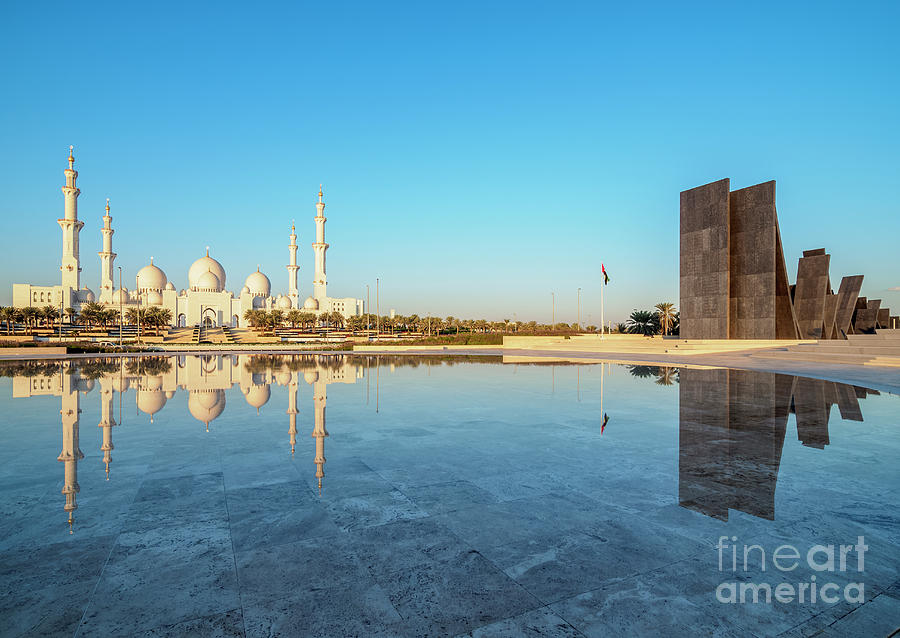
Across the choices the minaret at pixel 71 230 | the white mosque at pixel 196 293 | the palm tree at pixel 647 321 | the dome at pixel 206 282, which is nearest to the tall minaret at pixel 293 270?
the white mosque at pixel 196 293

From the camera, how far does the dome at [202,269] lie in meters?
79.2

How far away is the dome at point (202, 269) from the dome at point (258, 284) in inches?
269

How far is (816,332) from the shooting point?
36.8m

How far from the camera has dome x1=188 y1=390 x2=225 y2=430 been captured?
9.01m

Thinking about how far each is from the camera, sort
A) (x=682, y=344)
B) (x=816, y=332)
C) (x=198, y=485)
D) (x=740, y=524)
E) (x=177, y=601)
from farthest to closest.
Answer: (x=816, y=332), (x=682, y=344), (x=198, y=485), (x=740, y=524), (x=177, y=601)

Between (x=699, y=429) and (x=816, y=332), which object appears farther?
(x=816, y=332)

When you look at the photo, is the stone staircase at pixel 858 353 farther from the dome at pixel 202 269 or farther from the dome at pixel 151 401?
the dome at pixel 202 269

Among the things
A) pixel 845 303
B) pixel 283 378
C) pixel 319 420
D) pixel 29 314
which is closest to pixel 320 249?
pixel 29 314

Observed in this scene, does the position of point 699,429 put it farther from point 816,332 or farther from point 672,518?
point 816,332

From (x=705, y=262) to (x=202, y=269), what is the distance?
244 feet

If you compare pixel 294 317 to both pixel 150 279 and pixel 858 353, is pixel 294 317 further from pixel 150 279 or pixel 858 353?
pixel 858 353

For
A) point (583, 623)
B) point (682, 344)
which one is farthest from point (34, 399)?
point (682, 344)

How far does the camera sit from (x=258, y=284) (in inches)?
3462

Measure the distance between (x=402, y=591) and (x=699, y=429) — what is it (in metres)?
6.54
